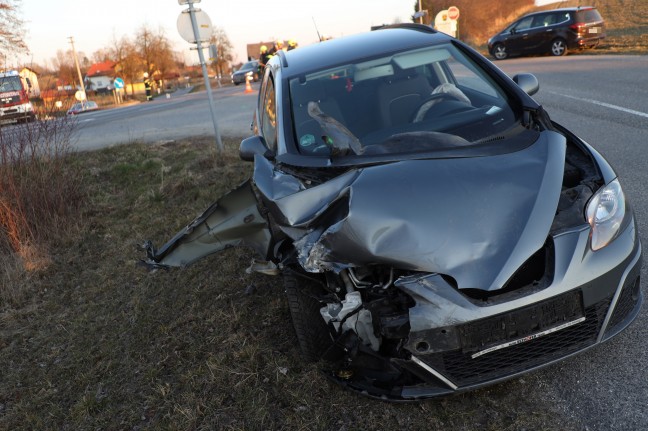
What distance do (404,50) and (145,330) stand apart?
2857 millimetres

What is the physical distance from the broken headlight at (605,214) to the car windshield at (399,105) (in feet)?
2.36

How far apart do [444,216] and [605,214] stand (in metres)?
0.81

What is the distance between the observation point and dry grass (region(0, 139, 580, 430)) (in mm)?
2574

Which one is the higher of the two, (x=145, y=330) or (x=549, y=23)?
(x=549, y=23)

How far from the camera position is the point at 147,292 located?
4.65m

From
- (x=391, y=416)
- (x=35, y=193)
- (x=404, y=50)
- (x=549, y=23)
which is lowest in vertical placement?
(x=391, y=416)

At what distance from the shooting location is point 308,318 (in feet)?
9.40

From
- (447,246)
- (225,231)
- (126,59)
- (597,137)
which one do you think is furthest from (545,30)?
(126,59)

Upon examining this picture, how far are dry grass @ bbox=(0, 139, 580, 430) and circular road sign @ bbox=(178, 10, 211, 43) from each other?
384cm

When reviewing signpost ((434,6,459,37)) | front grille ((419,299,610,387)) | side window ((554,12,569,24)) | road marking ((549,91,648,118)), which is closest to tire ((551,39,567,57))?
side window ((554,12,569,24))

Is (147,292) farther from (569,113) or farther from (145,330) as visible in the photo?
(569,113)

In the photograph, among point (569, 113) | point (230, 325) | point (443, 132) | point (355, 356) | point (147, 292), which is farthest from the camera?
point (569, 113)

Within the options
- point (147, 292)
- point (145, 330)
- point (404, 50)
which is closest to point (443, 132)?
point (404, 50)

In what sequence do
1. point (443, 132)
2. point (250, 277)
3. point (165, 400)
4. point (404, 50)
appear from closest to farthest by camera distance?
point (165, 400)
point (443, 132)
point (404, 50)
point (250, 277)
